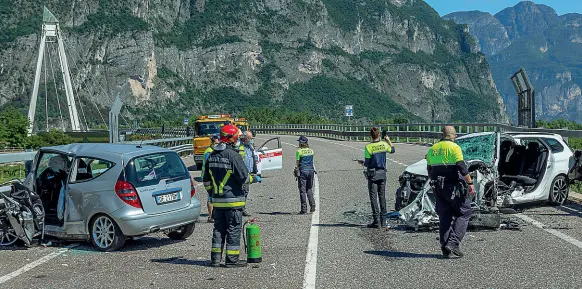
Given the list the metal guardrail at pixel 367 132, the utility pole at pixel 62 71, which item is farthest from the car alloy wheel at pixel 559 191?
the utility pole at pixel 62 71

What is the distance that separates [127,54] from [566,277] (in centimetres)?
19136

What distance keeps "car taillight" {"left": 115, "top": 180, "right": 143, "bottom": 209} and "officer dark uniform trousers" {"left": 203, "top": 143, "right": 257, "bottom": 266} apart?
1.63 metres

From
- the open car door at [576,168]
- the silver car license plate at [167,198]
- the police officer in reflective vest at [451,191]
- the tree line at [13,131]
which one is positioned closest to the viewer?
the police officer in reflective vest at [451,191]

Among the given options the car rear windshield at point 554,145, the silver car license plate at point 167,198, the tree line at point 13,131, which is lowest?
the tree line at point 13,131

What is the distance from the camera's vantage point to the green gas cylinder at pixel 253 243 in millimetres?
8820

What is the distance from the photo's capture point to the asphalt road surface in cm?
795

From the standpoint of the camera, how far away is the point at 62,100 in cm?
16062

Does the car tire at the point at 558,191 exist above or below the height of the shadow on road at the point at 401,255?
above

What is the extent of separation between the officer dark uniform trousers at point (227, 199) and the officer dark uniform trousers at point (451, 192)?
2420 millimetres

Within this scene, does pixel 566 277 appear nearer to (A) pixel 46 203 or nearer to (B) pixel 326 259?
(B) pixel 326 259

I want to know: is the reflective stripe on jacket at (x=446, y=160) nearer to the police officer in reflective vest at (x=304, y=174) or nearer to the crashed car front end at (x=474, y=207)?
the crashed car front end at (x=474, y=207)

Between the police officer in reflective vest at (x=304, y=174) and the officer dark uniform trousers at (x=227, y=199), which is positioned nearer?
the officer dark uniform trousers at (x=227, y=199)

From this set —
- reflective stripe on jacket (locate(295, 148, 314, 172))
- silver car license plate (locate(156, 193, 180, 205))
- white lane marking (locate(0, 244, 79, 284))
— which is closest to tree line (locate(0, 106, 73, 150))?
reflective stripe on jacket (locate(295, 148, 314, 172))

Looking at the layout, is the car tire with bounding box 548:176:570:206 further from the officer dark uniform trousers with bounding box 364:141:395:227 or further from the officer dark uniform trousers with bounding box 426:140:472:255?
the officer dark uniform trousers with bounding box 426:140:472:255
